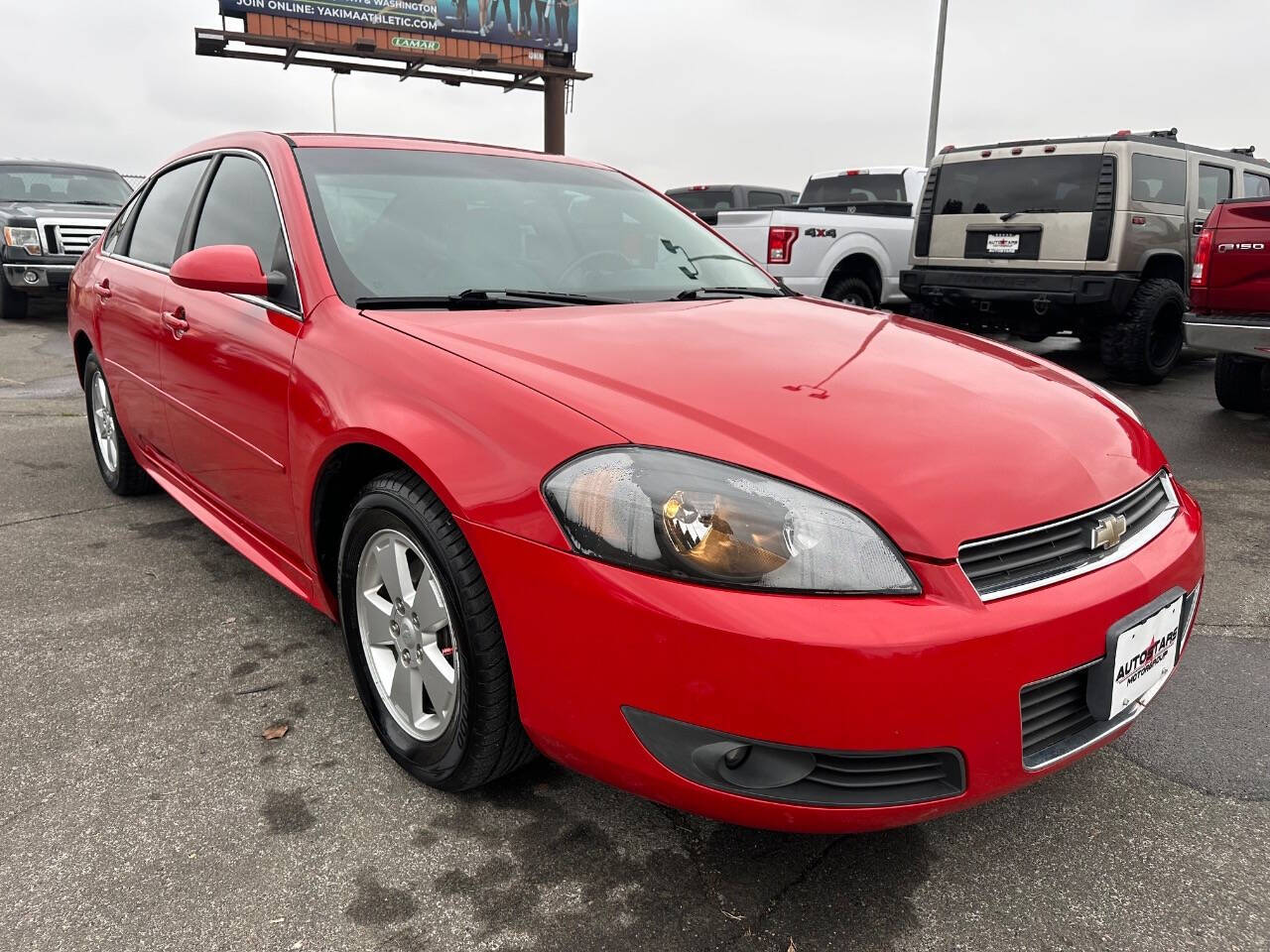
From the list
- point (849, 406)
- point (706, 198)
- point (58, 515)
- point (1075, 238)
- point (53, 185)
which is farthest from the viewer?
point (706, 198)

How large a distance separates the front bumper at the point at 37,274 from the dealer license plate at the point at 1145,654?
11727 mm

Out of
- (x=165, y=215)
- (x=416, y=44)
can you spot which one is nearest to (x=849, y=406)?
(x=165, y=215)

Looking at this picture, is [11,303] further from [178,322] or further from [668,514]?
[668,514]

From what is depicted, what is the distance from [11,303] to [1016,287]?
37.0 ft

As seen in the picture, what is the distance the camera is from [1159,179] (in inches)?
294

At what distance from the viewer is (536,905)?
179cm

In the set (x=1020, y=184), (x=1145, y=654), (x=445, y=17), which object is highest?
(x=445, y=17)

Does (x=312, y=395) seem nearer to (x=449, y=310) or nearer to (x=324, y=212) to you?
(x=449, y=310)

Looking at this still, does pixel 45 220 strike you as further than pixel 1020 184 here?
Yes

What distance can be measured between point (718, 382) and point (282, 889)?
1328 mm

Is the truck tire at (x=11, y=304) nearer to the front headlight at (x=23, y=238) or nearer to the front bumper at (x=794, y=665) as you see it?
the front headlight at (x=23, y=238)

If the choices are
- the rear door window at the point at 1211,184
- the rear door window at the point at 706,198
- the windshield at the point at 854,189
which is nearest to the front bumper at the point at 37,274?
the rear door window at the point at 706,198

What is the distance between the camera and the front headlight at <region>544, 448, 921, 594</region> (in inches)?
61.5

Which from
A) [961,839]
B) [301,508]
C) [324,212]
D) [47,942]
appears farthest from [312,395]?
[961,839]
